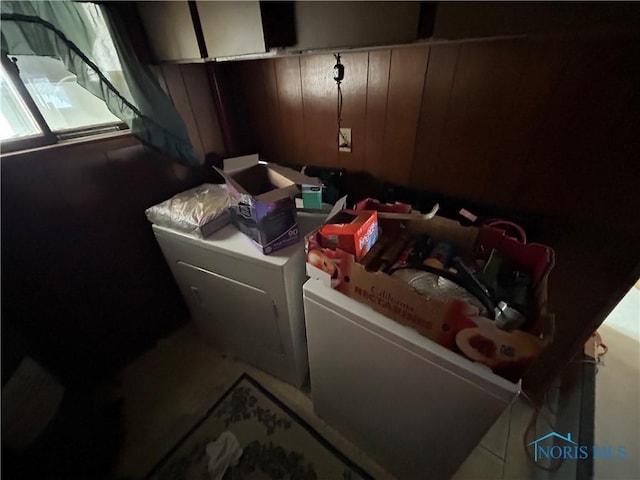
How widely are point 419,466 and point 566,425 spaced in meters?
0.79

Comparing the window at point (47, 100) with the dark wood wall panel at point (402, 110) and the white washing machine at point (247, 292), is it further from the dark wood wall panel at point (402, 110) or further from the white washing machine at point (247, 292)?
the dark wood wall panel at point (402, 110)

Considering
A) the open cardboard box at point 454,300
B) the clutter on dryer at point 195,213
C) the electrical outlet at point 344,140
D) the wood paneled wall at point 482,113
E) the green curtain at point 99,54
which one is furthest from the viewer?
the electrical outlet at point 344,140

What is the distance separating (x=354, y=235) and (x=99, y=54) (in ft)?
3.96

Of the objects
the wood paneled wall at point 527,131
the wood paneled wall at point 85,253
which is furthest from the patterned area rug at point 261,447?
the wood paneled wall at point 527,131

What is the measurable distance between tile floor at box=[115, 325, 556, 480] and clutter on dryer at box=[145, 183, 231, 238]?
827mm

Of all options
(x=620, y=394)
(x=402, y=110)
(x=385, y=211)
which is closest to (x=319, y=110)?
(x=402, y=110)

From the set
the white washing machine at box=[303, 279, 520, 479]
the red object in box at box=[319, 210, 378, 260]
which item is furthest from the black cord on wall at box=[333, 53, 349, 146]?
the white washing machine at box=[303, 279, 520, 479]

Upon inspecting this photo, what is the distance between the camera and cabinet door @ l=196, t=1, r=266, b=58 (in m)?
0.77

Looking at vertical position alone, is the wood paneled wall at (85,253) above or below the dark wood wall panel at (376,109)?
below

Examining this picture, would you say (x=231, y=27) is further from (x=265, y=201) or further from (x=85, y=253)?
(x=85, y=253)

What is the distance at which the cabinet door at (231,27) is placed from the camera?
767 mm

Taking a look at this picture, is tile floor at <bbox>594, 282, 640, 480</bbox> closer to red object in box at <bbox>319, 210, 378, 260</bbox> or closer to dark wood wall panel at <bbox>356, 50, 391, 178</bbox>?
red object in box at <bbox>319, 210, 378, 260</bbox>

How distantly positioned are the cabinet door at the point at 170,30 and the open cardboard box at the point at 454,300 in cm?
83

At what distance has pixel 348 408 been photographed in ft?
3.42
